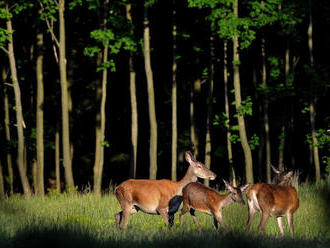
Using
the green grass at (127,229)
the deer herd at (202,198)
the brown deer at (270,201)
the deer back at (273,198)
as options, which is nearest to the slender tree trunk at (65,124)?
the green grass at (127,229)

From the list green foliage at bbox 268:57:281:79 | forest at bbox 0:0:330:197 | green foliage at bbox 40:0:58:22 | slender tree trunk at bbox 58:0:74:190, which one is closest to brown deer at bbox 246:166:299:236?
forest at bbox 0:0:330:197

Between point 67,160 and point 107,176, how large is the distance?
46.5 feet

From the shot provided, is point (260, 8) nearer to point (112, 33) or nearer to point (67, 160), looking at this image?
point (112, 33)

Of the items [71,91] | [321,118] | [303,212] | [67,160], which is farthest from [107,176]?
[303,212]

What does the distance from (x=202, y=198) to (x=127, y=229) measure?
1438 mm

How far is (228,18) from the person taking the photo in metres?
26.9

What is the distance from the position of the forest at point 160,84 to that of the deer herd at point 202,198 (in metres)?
11.9

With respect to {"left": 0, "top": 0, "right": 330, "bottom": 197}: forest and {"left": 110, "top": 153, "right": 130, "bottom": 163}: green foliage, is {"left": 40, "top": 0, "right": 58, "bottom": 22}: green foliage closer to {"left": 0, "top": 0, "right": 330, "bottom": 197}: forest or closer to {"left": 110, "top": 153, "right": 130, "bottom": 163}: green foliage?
{"left": 0, "top": 0, "right": 330, "bottom": 197}: forest

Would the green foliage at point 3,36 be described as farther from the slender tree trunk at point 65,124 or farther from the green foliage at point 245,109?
the green foliage at point 245,109

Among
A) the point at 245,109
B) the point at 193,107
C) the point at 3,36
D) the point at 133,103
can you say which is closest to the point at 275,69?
the point at 193,107

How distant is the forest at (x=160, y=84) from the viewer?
90.5 ft

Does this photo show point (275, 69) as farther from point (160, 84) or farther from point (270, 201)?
point (270, 201)

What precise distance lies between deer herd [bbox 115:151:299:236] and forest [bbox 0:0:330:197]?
38.9 feet

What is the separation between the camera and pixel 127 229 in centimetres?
1408
